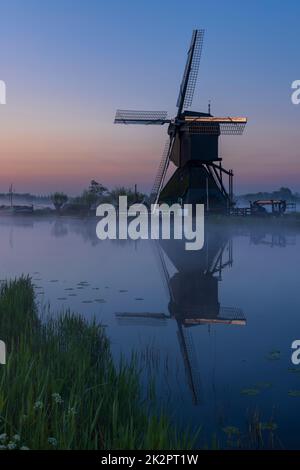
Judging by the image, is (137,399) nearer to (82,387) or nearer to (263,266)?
(82,387)

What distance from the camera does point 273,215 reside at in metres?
43.3

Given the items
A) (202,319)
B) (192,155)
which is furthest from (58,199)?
(202,319)

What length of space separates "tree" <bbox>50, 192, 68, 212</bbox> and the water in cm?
4579

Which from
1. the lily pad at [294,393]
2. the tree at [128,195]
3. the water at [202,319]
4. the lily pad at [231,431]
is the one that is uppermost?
the tree at [128,195]

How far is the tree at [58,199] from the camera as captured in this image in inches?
2638

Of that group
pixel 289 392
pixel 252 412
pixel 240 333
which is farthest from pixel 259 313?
A: pixel 252 412

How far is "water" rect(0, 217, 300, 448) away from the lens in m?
5.22

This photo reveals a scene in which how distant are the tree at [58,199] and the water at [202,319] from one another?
45789 mm

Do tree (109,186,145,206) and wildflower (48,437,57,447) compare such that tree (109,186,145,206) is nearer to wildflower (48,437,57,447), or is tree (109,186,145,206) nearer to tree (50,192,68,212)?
tree (50,192,68,212)

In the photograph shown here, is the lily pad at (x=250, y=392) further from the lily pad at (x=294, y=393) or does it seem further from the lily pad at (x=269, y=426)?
the lily pad at (x=269, y=426)

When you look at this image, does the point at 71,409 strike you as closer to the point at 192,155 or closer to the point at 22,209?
the point at 192,155

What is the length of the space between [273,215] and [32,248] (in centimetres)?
2628

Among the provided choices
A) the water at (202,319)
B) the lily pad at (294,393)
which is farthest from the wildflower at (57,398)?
the lily pad at (294,393)

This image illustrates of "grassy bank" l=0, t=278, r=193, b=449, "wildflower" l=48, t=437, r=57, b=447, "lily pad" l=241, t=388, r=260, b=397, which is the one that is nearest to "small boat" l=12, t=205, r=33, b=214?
"grassy bank" l=0, t=278, r=193, b=449
